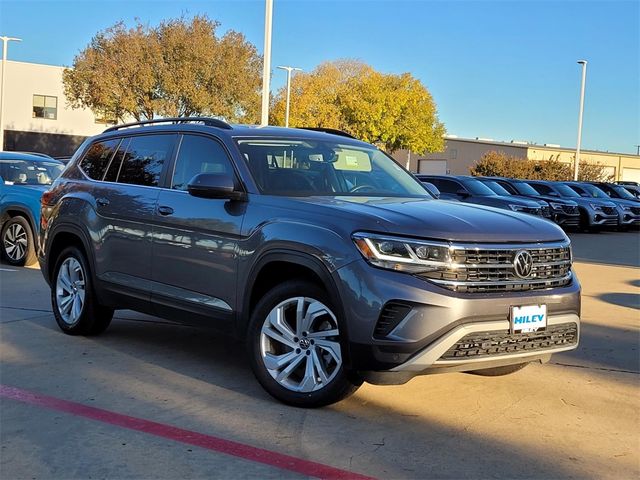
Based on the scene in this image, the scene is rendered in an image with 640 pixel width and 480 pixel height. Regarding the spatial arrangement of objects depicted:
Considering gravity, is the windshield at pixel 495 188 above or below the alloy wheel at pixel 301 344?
above

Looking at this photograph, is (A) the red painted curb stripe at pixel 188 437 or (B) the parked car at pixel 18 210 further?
(B) the parked car at pixel 18 210

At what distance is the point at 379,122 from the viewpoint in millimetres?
52594

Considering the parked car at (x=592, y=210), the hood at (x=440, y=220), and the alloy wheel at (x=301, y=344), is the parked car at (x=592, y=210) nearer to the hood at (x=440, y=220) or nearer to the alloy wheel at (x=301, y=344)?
the hood at (x=440, y=220)

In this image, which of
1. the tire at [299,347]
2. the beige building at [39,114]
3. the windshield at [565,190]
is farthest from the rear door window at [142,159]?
the beige building at [39,114]

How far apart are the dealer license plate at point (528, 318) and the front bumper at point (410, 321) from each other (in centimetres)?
6

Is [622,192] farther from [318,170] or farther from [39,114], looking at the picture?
[39,114]

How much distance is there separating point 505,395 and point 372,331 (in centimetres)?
152

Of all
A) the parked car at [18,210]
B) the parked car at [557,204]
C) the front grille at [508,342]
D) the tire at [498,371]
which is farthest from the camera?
→ the parked car at [557,204]

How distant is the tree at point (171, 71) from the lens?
34844mm

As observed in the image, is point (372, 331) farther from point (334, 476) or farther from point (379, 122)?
point (379, 122)

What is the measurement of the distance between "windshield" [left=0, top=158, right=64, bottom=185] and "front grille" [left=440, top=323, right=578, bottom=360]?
9.14 meters

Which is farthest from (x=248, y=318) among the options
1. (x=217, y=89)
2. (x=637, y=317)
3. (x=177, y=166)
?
(x=217, y=89)

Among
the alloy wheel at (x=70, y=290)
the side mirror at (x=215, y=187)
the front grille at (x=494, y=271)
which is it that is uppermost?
the side mirror at (x=215, y=187)

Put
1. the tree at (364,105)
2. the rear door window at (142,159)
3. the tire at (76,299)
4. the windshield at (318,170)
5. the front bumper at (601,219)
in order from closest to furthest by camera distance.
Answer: the windshield at (318,170)
the rear door window at (142,159)
the tire at (76,299)
the front bumper at (601,219)
the tree at (364,105)
